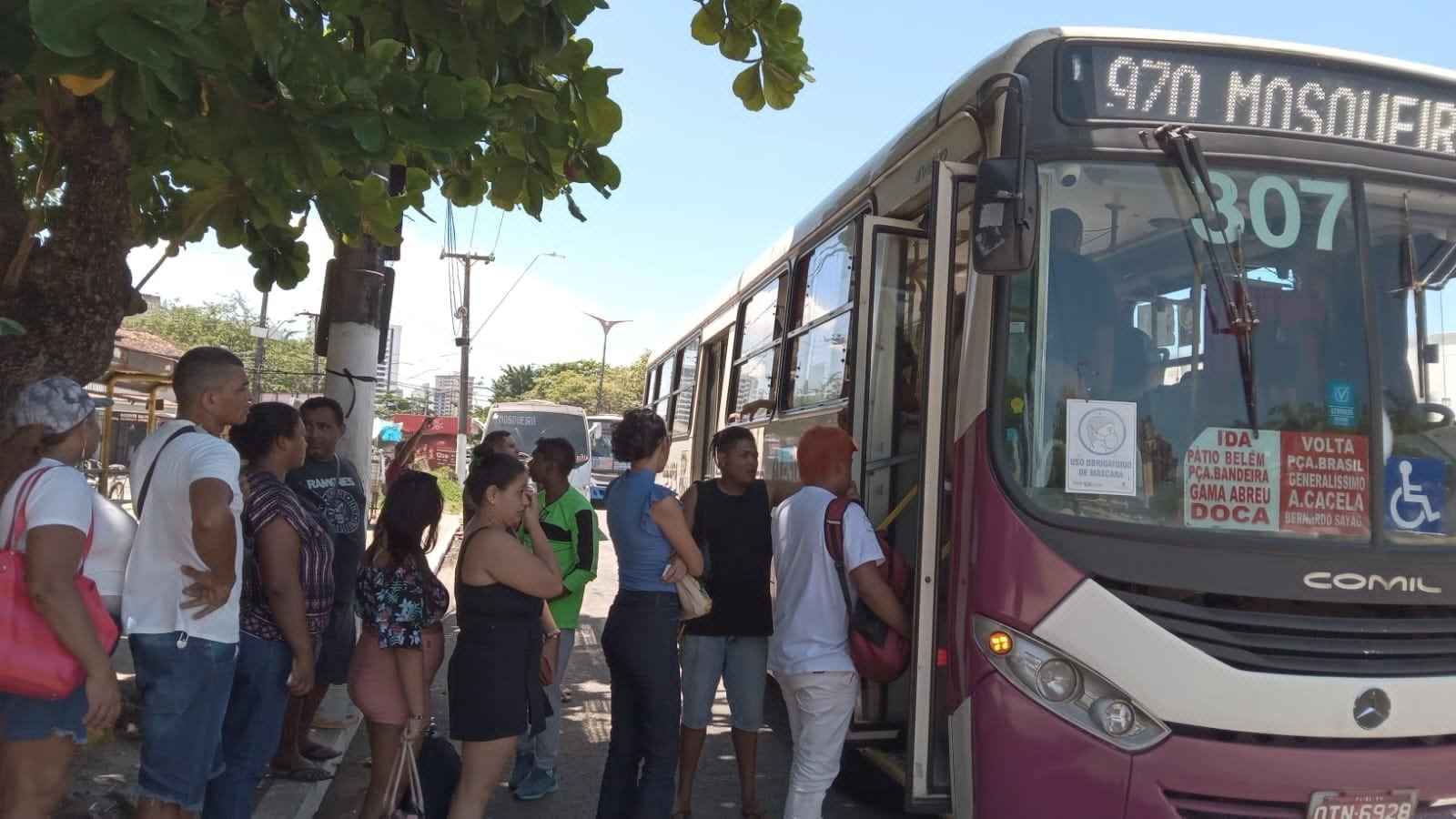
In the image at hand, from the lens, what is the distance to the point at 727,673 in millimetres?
5195

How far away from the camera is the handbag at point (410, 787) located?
4.47 meters

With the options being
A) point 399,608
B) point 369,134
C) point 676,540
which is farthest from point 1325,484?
point 399,608

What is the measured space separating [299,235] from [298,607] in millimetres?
2253

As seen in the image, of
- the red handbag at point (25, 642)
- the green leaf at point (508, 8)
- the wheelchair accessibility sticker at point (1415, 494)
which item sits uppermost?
the green leaf at point (508, 8)

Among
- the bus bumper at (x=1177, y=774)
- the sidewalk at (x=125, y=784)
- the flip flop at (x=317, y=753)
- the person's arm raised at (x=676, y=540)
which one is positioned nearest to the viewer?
the bus bumper at (x=1177, y=774)

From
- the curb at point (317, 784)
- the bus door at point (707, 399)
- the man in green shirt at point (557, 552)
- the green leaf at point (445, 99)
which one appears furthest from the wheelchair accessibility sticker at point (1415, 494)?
the bus door at point (707, 399)

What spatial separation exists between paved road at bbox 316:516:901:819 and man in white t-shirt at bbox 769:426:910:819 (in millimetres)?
1291

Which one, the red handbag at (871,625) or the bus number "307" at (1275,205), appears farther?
the red handbag at (871,625)

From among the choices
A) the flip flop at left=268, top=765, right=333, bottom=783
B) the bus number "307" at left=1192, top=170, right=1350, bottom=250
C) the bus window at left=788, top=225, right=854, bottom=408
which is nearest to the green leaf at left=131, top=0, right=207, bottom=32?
the bus number "307" at left=1192, top=170, right=1350, bottom=250

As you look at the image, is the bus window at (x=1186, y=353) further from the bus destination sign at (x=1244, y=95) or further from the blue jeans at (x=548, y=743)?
the blue jeans at (x=548, y=743)

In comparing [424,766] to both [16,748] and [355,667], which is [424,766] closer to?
[355,667]

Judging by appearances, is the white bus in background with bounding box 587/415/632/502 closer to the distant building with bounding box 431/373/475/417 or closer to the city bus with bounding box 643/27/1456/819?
the city bus with bounding box 643/27/1456/819

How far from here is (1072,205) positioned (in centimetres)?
406

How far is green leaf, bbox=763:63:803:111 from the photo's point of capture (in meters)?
4.84
